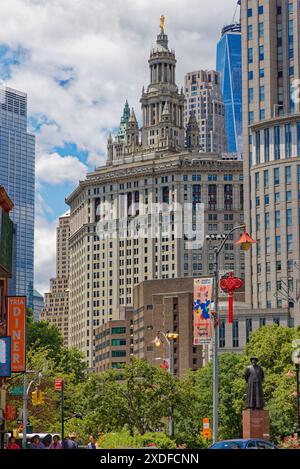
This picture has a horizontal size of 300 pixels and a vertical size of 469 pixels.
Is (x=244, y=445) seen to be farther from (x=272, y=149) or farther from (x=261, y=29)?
(x=261, y=29)

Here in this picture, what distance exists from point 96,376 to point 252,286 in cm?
9704

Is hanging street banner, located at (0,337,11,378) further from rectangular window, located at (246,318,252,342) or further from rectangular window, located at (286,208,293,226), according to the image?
rectangular window, located at (286,208,293,226)

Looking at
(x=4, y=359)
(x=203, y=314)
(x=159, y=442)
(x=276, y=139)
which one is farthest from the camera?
(x=276, y=139)

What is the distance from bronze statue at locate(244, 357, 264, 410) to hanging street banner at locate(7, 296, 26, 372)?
1886 cm

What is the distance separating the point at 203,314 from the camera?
52969mm

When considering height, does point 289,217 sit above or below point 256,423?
above

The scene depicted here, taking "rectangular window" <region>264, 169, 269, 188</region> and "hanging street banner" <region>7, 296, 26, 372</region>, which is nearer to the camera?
"hanging street banner" <region>7, 296, 26, 372</region>

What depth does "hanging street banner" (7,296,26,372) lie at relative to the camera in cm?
6550

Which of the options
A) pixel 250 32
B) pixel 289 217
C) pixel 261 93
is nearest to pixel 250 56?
pixel 250 32

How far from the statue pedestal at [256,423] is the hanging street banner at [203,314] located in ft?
13.4

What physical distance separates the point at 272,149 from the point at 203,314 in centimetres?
12765

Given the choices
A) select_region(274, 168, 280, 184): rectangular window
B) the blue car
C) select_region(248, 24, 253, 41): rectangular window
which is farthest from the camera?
select_region(248, 24, 253, 41): rectangular window

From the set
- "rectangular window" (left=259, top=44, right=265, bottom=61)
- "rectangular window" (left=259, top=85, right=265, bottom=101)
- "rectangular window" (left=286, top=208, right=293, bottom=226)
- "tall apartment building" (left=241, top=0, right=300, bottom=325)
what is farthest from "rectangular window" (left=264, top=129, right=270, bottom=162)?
"rectangular window" (left=259, top=44, right=265, bottom=61)

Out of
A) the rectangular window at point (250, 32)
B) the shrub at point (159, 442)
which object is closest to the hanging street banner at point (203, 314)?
the shrub at point (159, 442)
